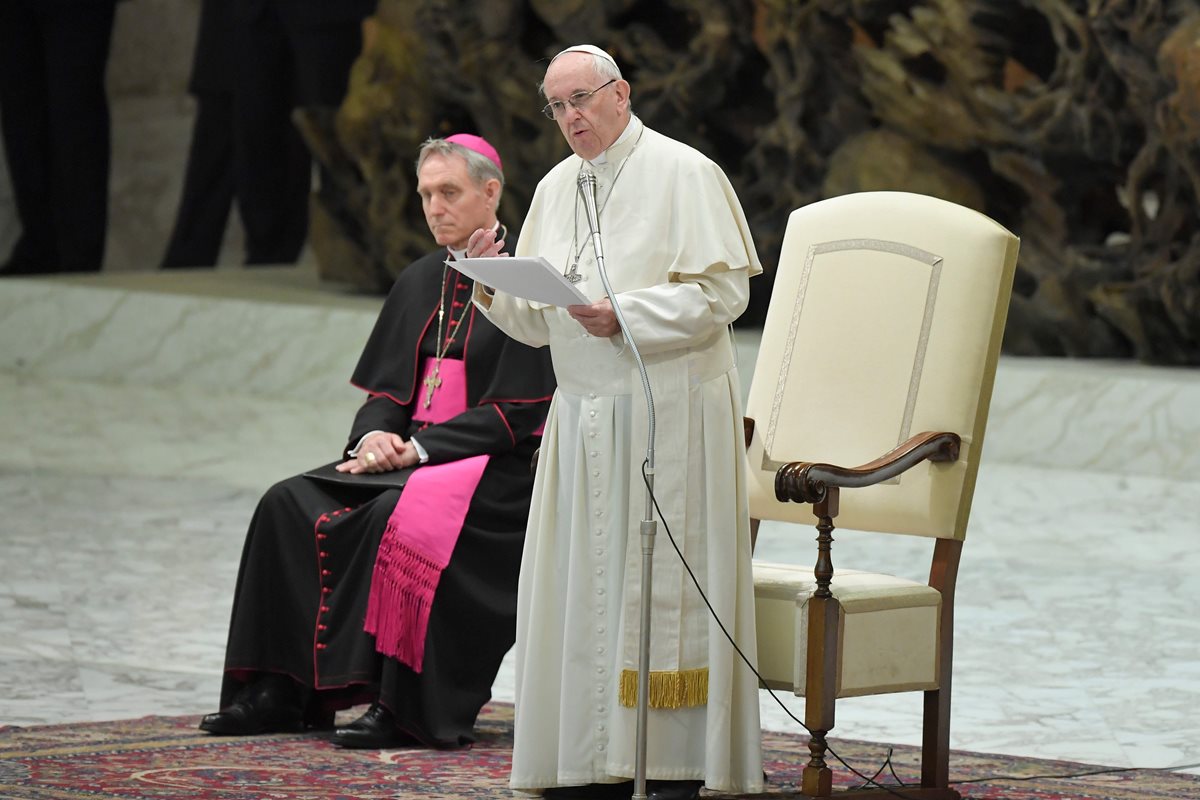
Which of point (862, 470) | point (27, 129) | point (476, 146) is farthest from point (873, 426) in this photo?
point (27, 129)

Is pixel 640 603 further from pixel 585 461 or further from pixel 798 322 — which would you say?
pixel 798 322

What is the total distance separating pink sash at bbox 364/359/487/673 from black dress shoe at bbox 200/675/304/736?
32 cm

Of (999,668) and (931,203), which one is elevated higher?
(931,203)

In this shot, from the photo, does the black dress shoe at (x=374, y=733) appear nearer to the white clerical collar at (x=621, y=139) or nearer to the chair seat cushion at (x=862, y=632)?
the chair seat cushion at (x=862, y=632)

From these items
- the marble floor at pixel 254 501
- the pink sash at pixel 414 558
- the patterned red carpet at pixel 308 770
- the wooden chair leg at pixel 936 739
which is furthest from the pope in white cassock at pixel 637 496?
the marble floor at pixel 254 501

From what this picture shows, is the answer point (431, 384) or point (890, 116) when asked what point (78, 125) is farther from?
point (431, 384)

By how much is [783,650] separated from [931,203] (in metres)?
1.05

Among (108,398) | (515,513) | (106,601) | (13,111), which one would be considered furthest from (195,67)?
(515,513)

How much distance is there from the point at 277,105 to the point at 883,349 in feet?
33.0

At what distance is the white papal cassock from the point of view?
4.15m

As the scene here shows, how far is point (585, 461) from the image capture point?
423 cm

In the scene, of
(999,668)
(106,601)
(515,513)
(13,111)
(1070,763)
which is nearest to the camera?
(1070,763)

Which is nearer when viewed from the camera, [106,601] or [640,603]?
[640,603]

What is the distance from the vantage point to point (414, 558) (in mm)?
5043
